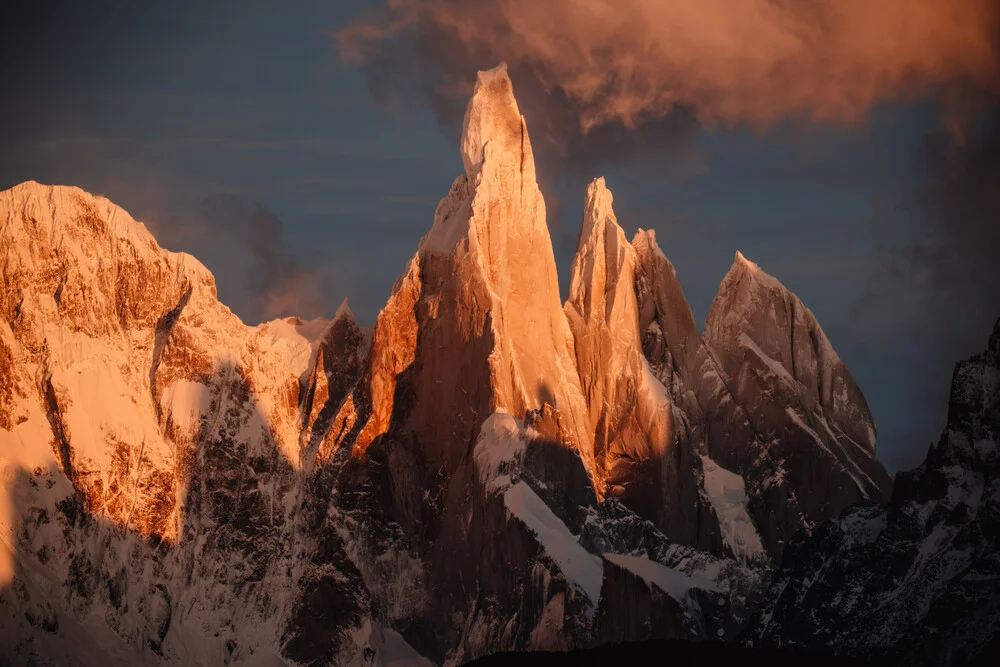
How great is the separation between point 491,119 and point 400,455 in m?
18.6

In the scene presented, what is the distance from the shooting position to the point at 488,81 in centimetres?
14225

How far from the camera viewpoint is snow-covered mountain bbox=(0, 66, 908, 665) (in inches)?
5118

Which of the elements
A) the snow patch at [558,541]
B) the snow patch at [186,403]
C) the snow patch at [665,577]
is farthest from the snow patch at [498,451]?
Result: the snow patch at [186,403]

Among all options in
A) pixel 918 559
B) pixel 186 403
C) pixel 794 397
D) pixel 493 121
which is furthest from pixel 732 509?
pixel 918 559

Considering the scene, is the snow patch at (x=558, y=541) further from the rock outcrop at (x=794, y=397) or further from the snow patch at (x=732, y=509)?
the rock outcrop at (x=794, y=397)

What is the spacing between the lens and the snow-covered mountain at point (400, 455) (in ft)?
427

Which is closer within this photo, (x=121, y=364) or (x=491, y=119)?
(x=121, y=364)

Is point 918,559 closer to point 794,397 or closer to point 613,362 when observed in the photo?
point 613,362

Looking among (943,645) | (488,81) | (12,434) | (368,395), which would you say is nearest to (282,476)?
(368,395)

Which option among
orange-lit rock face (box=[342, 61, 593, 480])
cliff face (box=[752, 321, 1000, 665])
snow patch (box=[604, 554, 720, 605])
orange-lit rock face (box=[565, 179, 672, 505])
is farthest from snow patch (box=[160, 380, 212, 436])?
cliff face (box=[752, 321, 1000, 665])

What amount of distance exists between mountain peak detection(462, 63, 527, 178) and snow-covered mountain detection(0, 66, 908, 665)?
0.12 m

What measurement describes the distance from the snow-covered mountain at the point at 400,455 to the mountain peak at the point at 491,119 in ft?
0.39

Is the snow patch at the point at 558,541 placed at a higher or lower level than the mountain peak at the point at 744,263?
lower

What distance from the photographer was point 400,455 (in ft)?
450
